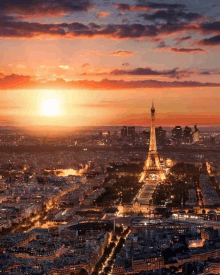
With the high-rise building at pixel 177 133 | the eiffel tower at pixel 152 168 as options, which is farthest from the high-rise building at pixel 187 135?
the eiffel tower at pixel 152 168

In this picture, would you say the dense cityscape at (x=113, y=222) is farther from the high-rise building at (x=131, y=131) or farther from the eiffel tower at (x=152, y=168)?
the high-rise building at (x=131, y=131)

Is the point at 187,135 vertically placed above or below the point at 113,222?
above

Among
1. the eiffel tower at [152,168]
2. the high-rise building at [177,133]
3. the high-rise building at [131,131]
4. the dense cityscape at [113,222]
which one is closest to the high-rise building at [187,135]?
the high-rise building at [177,133]

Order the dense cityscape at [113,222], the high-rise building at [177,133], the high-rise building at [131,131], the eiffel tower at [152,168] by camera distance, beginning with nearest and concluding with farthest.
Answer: the dense cityscape at [113,222] < the eiffel tower at [152,168] < the high-rise building at [177,133] < the high-rise building at [131,131]

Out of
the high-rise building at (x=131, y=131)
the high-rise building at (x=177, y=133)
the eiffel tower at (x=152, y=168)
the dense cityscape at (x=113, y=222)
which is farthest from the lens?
the high-rise building at (x=131, y=131)

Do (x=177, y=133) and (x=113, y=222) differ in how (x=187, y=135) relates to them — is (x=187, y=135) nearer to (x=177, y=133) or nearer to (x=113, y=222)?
(x=177, y=133)

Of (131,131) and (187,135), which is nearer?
(187,135)

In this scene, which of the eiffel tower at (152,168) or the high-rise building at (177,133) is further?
the high-rise building at (177,133)

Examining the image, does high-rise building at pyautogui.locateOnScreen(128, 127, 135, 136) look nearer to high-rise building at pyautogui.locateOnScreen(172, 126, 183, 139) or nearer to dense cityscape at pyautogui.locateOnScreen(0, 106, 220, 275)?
high-rise building at pyautogui.locateOnScreen(172, 126, 183, 139)

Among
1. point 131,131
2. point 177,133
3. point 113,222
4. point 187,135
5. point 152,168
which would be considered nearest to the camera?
point 113,222

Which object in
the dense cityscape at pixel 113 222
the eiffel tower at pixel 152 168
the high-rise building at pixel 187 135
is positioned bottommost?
the dense cityscape at pixel 113 222

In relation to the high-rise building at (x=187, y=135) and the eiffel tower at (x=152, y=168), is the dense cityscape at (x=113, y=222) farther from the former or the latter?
the high-rise building at (x=187, y=135)

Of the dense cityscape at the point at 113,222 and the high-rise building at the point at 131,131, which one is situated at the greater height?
the high-rise building at the point at 131,131

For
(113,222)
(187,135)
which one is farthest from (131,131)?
(113,222)
